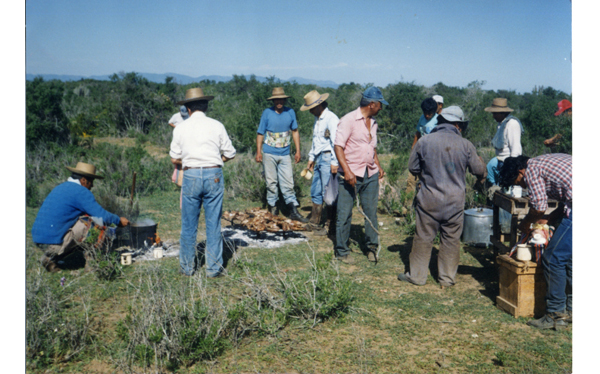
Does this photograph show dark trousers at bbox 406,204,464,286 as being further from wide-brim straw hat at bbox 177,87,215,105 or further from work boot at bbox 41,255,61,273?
work boot at bbox 41,255,61,273

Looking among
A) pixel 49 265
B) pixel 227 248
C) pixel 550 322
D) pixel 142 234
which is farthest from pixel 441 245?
pixel 49 265

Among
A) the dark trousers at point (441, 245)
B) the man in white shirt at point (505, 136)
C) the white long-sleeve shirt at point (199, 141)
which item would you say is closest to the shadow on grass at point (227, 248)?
the white long-sleeve shirt at point (199, 141)

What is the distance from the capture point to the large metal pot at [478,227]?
6536 mm

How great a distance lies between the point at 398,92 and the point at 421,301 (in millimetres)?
14225

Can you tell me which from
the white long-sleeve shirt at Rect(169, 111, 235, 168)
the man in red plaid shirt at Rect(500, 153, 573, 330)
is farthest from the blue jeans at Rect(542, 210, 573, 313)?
the white long-sleeve shirt at Rect(169, 111, 235, 168)

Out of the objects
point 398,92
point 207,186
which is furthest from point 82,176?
point 398,92

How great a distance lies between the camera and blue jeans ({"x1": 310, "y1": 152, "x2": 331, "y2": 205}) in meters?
7.23

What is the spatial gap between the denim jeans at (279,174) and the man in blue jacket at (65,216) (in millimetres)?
3102

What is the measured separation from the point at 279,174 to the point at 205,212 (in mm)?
2967

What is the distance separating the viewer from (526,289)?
4414mm

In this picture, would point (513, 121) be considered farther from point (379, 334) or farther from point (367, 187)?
point (379, 334)

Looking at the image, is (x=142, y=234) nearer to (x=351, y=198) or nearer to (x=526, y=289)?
(x=351, y=198)

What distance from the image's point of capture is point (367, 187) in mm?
5875
